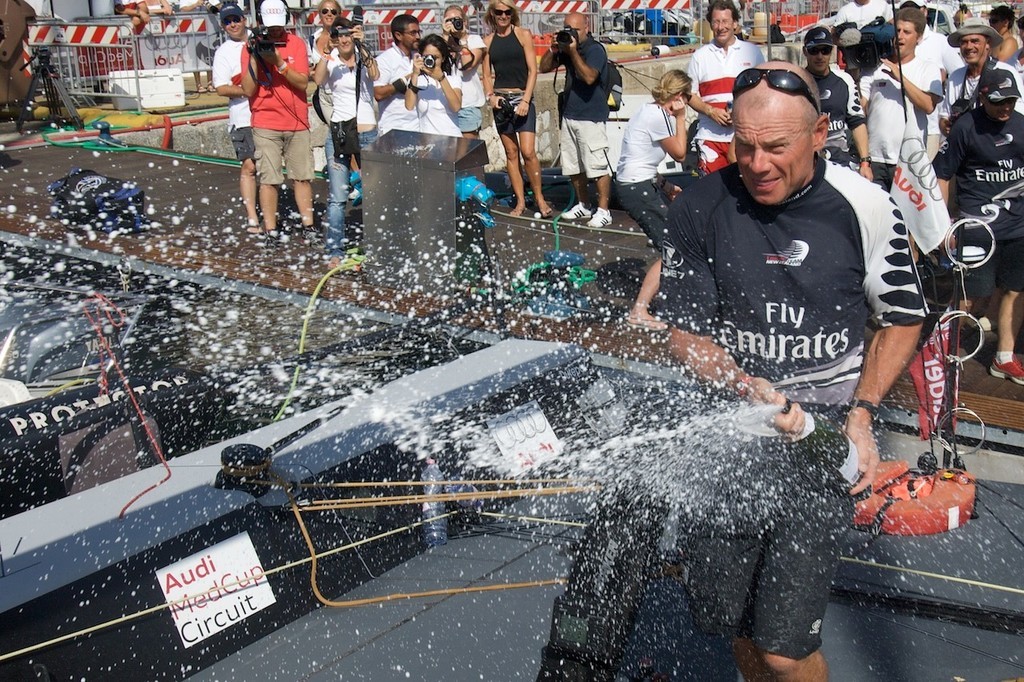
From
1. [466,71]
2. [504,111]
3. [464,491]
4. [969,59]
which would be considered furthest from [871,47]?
[464,491]

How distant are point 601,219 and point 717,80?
179 cm

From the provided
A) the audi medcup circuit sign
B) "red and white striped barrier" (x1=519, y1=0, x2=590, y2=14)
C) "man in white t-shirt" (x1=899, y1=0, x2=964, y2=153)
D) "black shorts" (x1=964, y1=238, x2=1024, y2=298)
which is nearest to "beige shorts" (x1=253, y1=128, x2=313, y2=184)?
"man in white t-shirt" (x1=899, y1=0, x2=964, y2=153)

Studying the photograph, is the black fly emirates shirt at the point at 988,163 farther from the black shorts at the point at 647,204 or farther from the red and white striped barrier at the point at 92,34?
the red and white striped barrier at the point at 92,34

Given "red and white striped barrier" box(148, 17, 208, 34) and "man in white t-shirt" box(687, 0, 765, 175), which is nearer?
"man in white t-shirt" box(687, 0, 765, 175)

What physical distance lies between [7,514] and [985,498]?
13.7ft

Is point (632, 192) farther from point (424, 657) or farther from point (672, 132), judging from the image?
point (424, 657)

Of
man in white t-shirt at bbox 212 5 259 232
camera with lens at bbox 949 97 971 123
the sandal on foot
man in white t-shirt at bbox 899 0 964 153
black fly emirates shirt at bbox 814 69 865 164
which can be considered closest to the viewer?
the sandal on foot

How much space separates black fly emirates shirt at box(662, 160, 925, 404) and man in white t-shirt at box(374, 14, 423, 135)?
5.43 meters

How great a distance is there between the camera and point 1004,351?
5914 millimetres

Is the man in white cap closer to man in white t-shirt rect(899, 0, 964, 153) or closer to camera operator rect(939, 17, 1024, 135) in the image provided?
man in white t-shirt rect(899, 0, 964, 153)

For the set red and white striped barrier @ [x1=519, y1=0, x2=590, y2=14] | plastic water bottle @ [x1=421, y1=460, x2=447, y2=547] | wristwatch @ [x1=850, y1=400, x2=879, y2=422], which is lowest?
plastic water bottle @ [x1=421, y1=460, x2=447, y2=547]

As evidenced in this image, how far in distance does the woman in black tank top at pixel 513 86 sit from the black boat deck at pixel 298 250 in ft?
1.67

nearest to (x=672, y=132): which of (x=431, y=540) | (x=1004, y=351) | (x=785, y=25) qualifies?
(x=1004, y=351)

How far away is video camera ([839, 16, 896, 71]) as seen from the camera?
23.6ft
